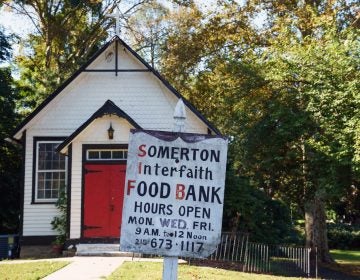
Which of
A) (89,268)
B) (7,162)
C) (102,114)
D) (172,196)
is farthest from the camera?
(7,162)

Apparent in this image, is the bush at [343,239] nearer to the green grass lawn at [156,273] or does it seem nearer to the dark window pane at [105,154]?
the dark window pane at [105,154]

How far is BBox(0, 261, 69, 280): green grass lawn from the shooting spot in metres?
11.4

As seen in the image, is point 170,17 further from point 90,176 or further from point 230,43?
point 90,176

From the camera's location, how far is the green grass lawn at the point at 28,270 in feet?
37.4

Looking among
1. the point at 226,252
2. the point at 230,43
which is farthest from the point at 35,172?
the point at 230,43

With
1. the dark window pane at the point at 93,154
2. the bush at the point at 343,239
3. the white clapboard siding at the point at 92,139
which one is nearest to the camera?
the white clapboard siding at the point at 92,139

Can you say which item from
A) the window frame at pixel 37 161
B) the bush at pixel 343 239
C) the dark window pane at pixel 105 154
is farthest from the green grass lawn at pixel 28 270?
the bush at pixel 343 239

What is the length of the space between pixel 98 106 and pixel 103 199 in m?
3.70

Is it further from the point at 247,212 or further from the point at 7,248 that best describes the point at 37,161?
the point at 247,212

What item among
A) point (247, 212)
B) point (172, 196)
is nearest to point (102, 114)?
point (247, 212)

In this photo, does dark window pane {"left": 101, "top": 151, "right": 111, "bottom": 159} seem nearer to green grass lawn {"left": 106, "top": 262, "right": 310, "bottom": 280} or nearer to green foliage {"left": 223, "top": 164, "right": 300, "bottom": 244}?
green grass lawn {"left": 106, "top": 262, "right": 310, "bottom": 280}

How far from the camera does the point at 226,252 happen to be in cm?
1634

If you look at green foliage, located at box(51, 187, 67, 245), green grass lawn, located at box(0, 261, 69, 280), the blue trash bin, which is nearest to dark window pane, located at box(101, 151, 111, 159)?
green foliage, located at box(51, 187, 67, 245)

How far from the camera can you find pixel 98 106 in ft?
59.7
